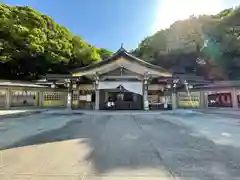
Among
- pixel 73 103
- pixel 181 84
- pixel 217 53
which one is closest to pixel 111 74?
pixel 73 103

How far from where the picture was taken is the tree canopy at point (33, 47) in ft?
65.2

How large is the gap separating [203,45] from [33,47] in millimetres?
20730

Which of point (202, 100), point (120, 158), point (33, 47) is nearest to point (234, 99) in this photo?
point (202, 100)

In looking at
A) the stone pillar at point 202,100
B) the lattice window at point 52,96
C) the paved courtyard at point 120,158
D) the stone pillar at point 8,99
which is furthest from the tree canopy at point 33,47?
the paved courtyard at point 120,158

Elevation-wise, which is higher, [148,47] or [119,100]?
[148,47]

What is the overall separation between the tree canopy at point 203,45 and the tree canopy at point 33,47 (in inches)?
389

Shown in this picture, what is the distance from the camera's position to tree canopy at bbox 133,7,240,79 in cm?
2000

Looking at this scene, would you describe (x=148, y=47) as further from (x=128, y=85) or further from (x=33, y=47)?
(x=33, y=47)

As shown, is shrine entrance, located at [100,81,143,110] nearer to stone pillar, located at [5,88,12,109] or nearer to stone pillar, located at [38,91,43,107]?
stone pillar, located at [38,91,43,107]

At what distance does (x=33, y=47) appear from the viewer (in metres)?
20.8

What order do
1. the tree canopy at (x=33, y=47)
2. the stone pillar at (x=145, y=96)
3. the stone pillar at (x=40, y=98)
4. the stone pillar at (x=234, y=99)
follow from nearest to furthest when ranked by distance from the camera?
1. the stone pillar at (x=145, y=96)
2. the stone pillar at (x=234, y=99)
3. the stone pillar at (x=40, y=98)
4. the tree canopy at (x=33, y=47)

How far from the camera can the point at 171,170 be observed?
2785 mm

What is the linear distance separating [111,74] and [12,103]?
983 cm

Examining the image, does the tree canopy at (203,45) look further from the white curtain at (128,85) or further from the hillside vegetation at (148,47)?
the white curtain at (128,85)
